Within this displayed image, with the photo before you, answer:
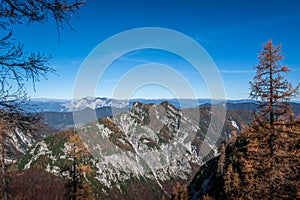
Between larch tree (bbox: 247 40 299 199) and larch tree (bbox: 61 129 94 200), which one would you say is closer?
larch tree (bbox: 247 40 299 199)

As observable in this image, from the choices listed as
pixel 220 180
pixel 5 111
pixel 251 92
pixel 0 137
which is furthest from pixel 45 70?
pixel 220 180

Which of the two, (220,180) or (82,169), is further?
(220,180)

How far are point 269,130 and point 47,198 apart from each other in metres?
193

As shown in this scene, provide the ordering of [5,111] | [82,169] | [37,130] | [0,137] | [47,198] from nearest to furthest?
[5,111] → [37,130] → [0,137] → [82,169] → [47,198]

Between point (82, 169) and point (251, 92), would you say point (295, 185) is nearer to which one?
point (251, 92)

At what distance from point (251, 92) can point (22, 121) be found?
12308 millimetres

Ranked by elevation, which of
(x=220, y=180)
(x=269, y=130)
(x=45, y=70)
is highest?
(x=45, y=70)

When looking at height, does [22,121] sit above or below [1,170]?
above

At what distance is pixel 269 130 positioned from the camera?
14.3 m

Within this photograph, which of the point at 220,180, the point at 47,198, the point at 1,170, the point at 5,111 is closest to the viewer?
the point at 5,111

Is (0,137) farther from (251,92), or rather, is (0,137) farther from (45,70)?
(251,92)

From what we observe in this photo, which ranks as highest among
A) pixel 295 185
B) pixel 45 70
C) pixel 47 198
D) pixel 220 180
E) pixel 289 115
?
pixel 45 70

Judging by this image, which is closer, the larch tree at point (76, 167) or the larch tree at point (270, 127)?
the larch tree at point (270, 127)

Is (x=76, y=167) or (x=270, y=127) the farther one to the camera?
(x=76, y=167)
